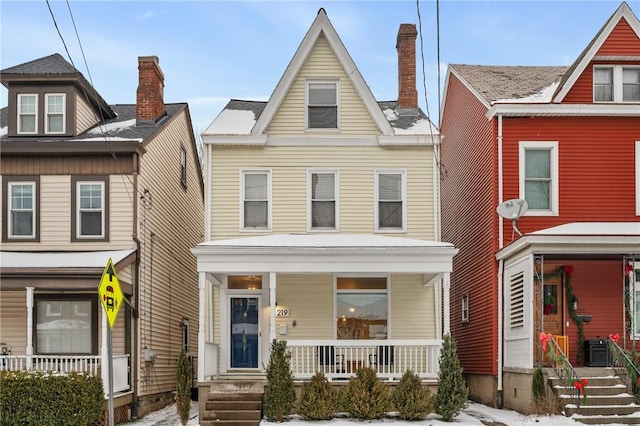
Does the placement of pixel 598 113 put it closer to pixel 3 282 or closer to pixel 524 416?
pixel 524 416

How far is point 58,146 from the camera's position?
1866 cm

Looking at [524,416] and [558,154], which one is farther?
[558,154]

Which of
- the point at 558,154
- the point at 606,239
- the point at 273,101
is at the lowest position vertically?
the point at 606,239

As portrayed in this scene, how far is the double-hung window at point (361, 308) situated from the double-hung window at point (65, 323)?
595 centimetres

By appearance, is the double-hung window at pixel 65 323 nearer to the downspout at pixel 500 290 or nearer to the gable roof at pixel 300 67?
the gable roof at pixel 300 67

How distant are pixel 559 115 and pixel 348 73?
17.4 ft

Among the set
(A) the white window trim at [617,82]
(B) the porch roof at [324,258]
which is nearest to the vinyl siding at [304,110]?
(B) the porch roof at [324,258]

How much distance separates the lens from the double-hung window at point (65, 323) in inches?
727

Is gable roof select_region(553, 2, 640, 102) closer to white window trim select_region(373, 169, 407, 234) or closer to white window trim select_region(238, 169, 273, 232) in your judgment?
white window trim select_region(373, 169, 407, 234)

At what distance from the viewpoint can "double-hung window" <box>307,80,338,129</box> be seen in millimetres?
20047

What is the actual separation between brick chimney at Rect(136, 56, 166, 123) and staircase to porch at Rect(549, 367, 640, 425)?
12.7 metres

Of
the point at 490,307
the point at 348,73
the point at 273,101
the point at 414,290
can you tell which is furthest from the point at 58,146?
the point at 490,307

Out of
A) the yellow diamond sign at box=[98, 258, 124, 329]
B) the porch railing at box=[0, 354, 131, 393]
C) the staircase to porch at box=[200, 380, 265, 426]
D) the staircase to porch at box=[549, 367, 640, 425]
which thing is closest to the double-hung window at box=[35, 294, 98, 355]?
the porch railing at box=[0, 354, 131, 393]

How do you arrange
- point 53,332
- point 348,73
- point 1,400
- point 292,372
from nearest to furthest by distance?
point 1,400
point 292,372
point 53,332
point 348,73
